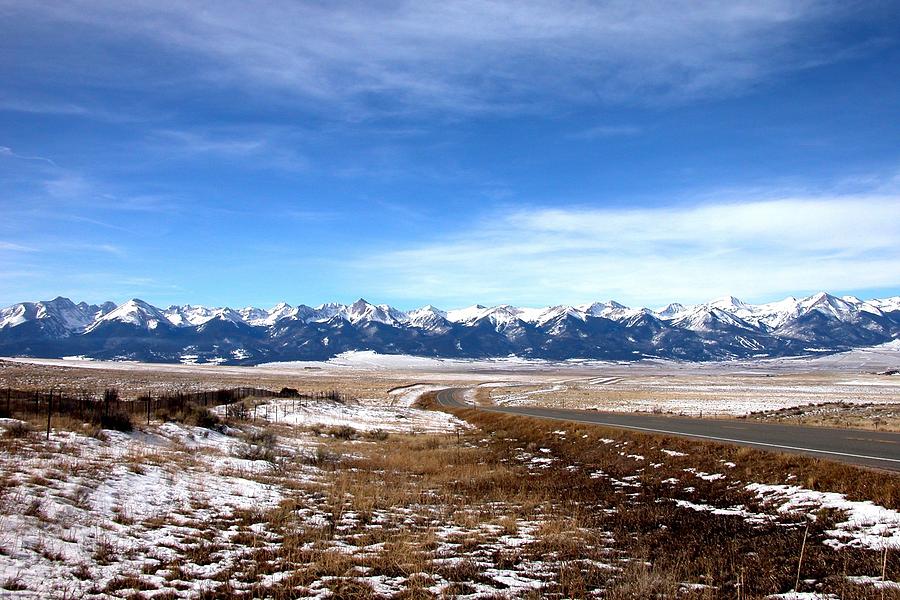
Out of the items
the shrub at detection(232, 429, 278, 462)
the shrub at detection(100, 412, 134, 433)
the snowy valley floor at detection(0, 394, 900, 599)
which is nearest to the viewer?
the snowy valley floor at detection(0, 394, 900, 599)

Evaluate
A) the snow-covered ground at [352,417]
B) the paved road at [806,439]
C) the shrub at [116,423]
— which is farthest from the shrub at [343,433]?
the paved road at [806,439]

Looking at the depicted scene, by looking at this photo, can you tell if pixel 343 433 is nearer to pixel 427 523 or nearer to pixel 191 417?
pixel 191 417

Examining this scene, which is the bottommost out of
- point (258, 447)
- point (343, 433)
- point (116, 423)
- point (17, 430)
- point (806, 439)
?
point (343, 433)

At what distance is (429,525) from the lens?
1265 centimetres

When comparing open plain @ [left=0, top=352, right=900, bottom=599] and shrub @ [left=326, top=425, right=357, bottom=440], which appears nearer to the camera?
open plain @ [left=0, top=352, right=900, bottom=599]

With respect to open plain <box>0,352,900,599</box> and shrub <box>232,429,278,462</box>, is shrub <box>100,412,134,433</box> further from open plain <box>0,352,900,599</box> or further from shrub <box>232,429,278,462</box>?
shrub <box>232,429,278,462</box>

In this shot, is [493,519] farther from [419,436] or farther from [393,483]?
[419,436]

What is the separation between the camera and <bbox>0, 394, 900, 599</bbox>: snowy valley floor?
323 inches

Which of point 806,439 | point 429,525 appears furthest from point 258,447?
point 806,439

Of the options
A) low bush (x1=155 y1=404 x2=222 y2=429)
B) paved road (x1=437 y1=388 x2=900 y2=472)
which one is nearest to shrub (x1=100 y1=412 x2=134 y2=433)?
low bush (x1=155 y1=404 x2=222 y2=429)

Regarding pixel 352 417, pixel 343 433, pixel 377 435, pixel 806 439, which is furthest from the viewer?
pixel 352 417

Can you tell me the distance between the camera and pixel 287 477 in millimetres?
18359

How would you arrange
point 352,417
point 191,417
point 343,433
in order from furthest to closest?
1. point 352,417
2. point 343,433
3. point 191,417

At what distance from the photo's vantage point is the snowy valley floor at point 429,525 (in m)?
8.20
